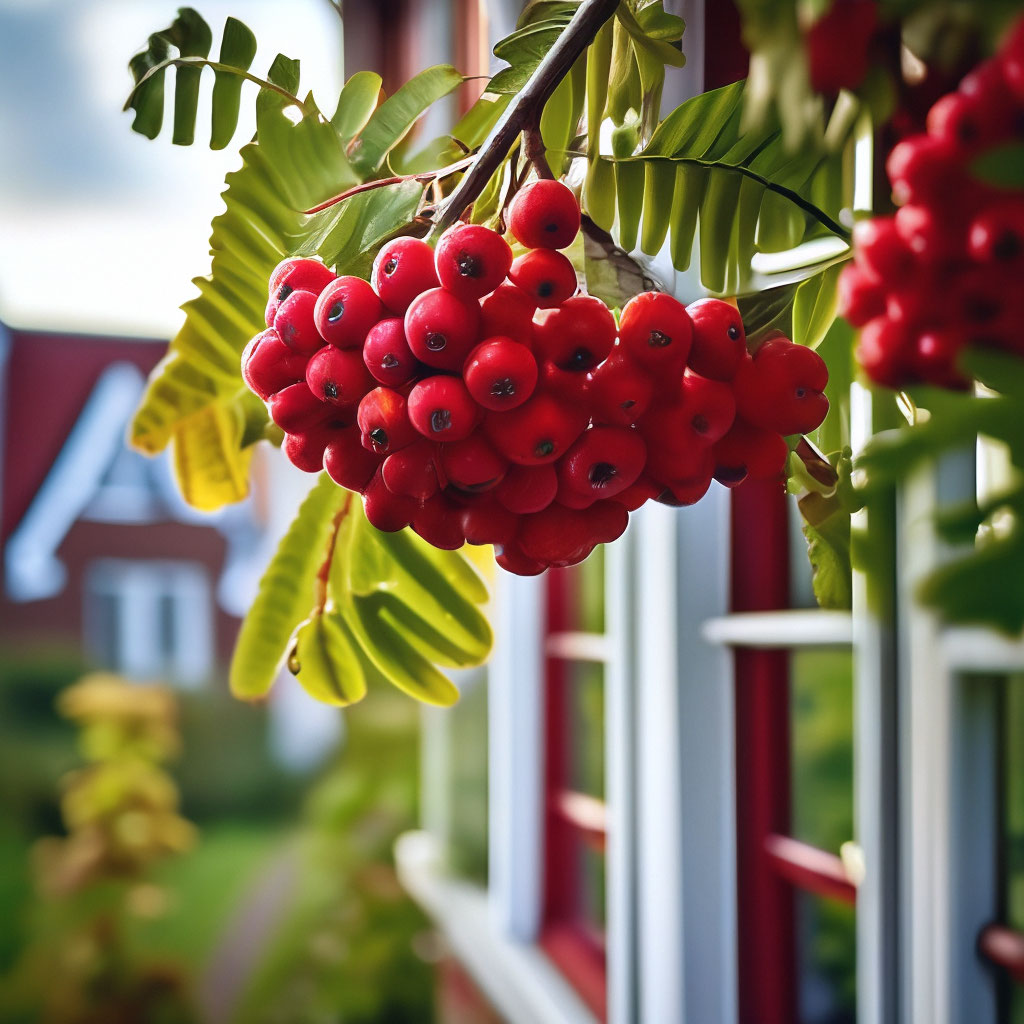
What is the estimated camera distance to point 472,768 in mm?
2287

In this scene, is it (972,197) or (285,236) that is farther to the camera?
(285,236)

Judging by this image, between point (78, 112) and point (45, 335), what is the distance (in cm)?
72

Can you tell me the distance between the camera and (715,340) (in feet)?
1.01

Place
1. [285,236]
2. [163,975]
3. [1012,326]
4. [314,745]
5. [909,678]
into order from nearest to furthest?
[1012,326], [285,236], [909,678], [163,975], [314,745]

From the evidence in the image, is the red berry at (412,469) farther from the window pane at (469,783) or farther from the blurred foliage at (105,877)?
the blurred foliage at (105,877)

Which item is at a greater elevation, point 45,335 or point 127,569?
point 45,335

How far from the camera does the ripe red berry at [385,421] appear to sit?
299 mm

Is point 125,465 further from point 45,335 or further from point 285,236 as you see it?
point 285,236

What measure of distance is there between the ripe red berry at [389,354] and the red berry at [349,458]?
36mm

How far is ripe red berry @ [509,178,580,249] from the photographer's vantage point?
310mm

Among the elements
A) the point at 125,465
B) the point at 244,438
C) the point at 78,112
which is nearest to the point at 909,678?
the point at 244,438

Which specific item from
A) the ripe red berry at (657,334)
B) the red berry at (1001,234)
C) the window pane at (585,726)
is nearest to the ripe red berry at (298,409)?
the ripe red berry at (657,334)

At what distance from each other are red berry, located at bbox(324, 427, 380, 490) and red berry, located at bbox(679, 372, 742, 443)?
0.11 meters

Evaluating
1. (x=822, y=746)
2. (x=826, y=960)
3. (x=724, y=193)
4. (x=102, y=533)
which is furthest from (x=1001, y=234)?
(x=102, y=533)
